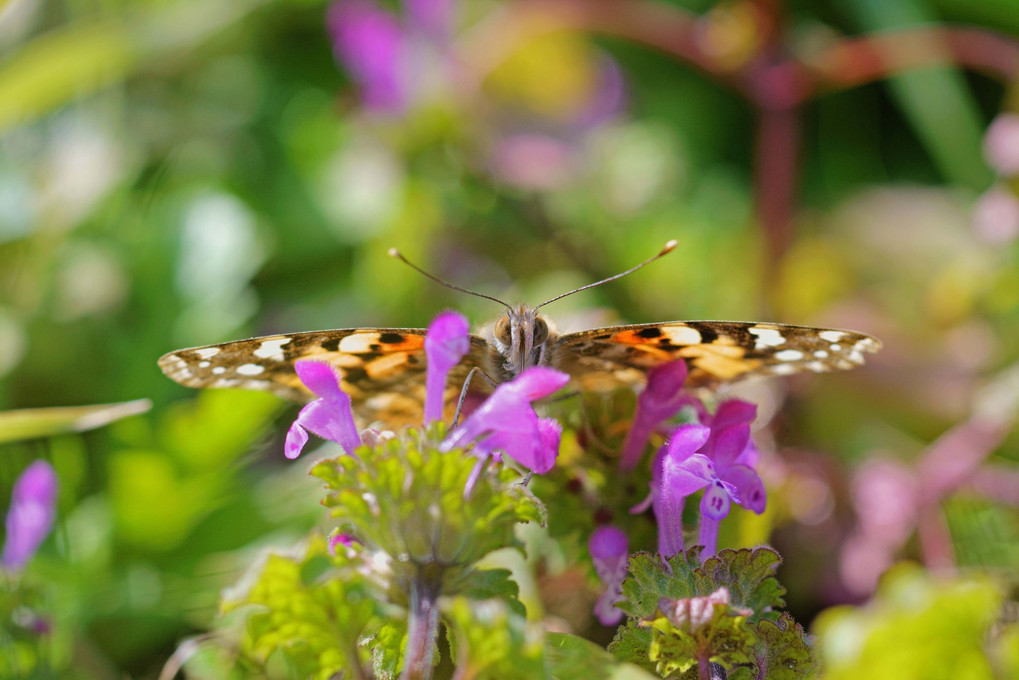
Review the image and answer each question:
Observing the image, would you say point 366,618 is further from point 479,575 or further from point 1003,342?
point 1003,342

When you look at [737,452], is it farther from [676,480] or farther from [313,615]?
[313,615]

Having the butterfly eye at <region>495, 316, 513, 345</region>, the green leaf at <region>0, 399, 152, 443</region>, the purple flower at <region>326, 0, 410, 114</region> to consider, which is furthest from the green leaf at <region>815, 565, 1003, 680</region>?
the purple flower at <region>326, 0, 410, 114</region>

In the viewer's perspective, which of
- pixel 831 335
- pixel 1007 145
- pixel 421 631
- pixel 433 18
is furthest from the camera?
pixel 433 18

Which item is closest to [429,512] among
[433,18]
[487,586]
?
[487,586]

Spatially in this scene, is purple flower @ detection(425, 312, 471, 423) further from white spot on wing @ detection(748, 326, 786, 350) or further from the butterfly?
white spot on wing @ detection(748, 326, 786, 350)

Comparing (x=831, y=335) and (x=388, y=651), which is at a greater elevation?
(x=831, y=335)

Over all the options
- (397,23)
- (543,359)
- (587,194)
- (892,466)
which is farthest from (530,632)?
(397,23)
